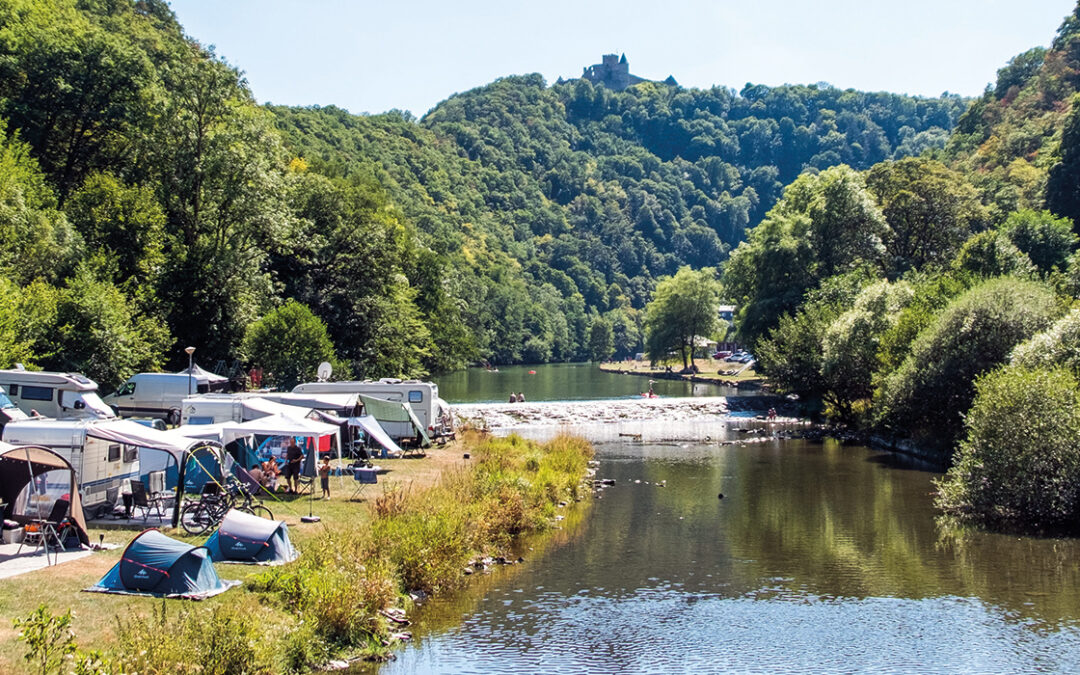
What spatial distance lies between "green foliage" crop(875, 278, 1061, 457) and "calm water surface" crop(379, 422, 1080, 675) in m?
8.17

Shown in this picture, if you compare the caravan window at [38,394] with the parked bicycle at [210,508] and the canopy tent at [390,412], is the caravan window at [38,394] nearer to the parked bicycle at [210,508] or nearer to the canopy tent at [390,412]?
the canopy tent at [390,412]

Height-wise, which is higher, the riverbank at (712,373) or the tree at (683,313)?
the tree at (683,313)

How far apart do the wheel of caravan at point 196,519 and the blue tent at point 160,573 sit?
4214mm

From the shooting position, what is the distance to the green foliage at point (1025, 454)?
2703 centimetres

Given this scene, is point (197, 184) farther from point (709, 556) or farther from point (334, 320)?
point (709, 556)

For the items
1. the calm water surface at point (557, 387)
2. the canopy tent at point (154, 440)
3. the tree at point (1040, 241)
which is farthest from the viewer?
the calm water surface at point (557, 387)

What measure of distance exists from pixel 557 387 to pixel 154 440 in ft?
229

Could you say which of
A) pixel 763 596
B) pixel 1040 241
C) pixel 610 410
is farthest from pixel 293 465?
pixel 1040 241

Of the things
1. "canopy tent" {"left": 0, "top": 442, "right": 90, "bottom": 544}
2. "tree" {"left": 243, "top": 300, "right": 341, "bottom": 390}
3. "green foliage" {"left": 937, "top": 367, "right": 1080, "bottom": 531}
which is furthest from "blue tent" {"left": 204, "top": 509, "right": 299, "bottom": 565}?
"tree" {"left": 243, "top": 300, "right": 341, "bottom": 390}

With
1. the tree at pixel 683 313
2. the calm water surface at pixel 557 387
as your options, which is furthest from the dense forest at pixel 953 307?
the tree at pixel 683 313

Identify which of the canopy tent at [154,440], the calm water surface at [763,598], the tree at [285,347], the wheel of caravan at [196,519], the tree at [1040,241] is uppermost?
the tree at [1040,241]

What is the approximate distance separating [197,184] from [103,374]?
1323cm

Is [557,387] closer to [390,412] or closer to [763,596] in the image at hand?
[390,412]

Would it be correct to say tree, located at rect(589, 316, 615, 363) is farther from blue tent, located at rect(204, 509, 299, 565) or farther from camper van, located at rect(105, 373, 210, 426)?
blue tent, located at rect(204, 509, 299, 565)
